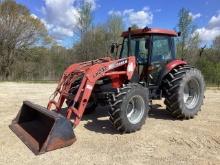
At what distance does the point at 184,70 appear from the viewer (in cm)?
784

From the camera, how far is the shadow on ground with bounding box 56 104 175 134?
6.75 metres

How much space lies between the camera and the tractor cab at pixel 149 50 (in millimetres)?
7613

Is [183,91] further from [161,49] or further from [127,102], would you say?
[127,102]

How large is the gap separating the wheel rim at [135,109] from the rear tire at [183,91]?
1027 millimetres

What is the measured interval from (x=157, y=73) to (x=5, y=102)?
195 inches

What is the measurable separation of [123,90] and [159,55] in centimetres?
192

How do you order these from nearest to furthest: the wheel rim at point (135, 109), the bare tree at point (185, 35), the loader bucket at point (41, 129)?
the loader bucket at point (41, 129) < the wheel rim at point (135, 109) < the bare tree at point (185, 35)

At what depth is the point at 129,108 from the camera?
6.78 meters

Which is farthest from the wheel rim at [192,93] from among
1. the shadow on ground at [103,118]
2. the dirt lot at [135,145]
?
the shadow on ground at [103,118]

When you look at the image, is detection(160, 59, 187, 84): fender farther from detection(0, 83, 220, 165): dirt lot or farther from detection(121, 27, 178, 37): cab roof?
detection(0, 83, 220, 165): dirt lot

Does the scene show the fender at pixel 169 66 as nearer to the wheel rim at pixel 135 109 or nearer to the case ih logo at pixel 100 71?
the wheel rim at pixel 135 109

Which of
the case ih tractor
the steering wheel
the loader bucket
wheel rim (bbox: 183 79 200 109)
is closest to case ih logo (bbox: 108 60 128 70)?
the case ih tractor

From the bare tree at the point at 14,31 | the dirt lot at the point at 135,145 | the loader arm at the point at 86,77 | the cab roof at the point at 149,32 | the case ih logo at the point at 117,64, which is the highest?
the bare tree at the point at 14,31

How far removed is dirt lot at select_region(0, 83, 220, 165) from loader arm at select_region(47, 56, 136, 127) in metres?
0.60
